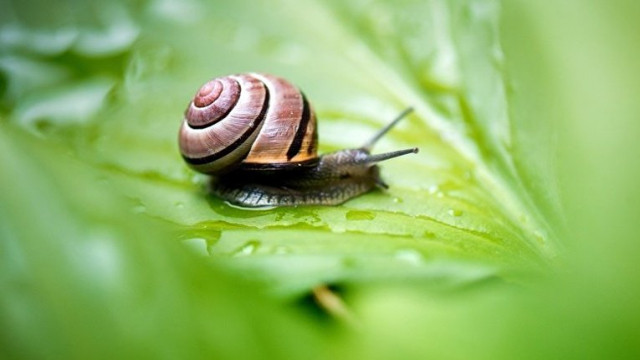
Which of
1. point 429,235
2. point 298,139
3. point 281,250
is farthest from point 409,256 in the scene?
point 298,139

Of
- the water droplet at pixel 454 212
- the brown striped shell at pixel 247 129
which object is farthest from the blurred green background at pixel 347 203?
the brown striped shell at pixel 247 129

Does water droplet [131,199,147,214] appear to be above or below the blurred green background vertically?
below

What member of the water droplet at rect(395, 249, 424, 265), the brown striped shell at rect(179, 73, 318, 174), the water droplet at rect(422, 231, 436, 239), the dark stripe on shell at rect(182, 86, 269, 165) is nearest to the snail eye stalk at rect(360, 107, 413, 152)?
the brown striped shell at rect(179, 73, 318, 174)

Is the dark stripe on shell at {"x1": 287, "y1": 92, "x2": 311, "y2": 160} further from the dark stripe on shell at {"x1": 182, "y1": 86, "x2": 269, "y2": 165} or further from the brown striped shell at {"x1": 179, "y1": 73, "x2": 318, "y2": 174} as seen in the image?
the dark stripe on shell at {"x1": 182, "y1": 86, "x2": 269, "y2": 165}

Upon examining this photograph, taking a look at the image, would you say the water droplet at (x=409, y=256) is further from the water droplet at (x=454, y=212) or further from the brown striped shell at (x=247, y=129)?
the brown striped shell at (x=247, y=129)

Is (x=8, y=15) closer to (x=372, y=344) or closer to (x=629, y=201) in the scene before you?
(x=372, y=344)

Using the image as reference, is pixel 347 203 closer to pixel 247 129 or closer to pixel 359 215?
pixel 359 215

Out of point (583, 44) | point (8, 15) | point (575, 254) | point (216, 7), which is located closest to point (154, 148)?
point (216, 7)

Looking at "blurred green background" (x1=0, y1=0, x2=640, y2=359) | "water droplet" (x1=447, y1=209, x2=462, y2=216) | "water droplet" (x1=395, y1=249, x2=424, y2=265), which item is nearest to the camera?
"blurred green background" (x1=0, y1=0, x2=640, y2=359)
